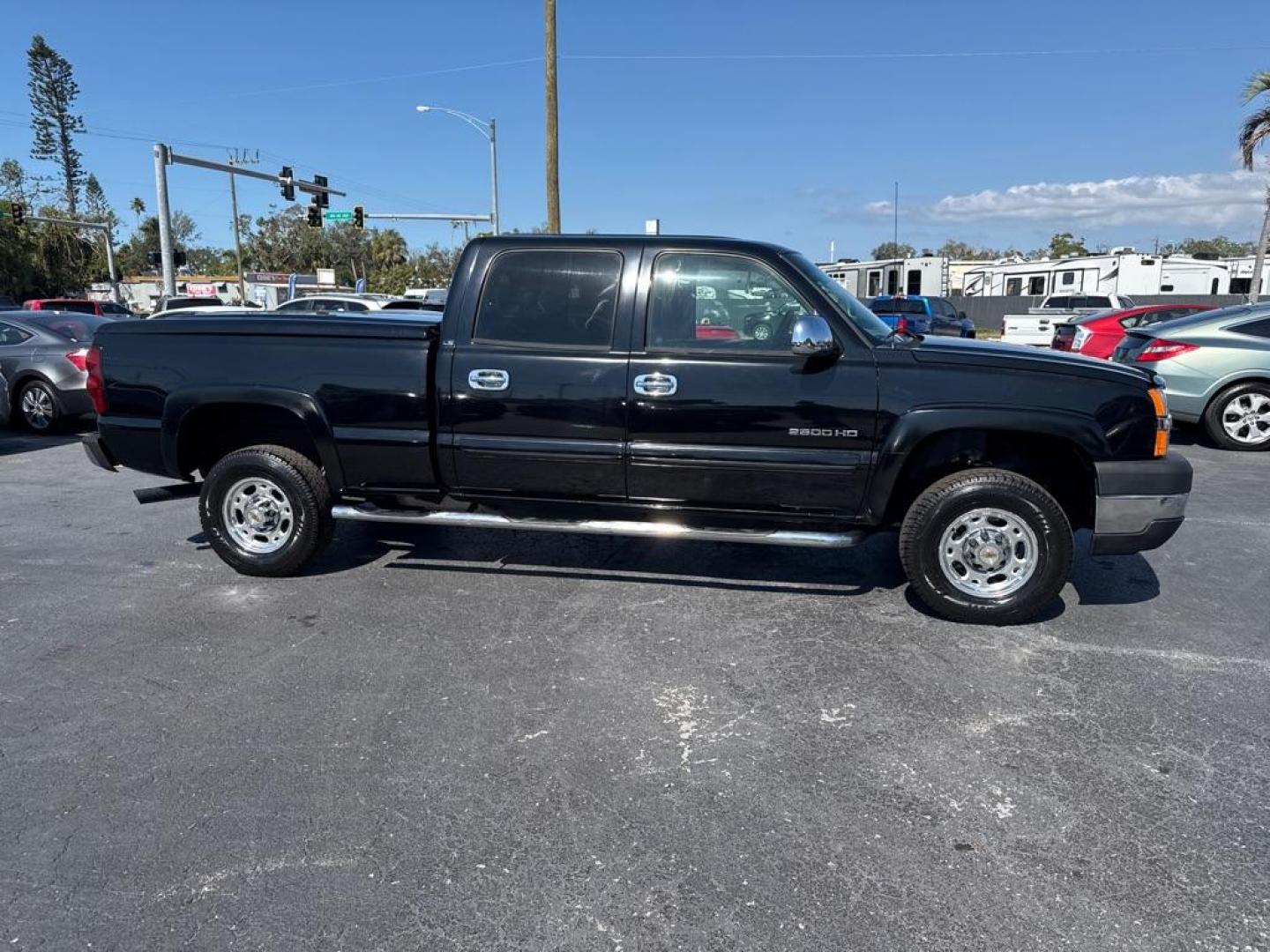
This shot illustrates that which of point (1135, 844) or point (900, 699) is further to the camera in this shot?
point (900, 699)

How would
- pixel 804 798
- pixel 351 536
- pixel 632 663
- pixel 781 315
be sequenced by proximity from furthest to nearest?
1. pixel 351 536
2. pixel 781 315
3. pixel 632 663
4. pixel 804 798

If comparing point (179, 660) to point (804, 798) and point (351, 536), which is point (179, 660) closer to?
point (351, 536)

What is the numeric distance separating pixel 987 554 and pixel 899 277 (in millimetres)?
31384

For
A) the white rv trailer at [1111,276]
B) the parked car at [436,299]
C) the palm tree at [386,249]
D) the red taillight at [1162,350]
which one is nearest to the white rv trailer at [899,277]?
the white rv trailer at [1111,276]

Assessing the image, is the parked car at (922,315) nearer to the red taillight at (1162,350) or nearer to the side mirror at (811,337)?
the red taillight at (1162,350)

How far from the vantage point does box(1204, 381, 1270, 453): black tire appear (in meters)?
9.26

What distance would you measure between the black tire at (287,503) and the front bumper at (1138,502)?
4.20 m

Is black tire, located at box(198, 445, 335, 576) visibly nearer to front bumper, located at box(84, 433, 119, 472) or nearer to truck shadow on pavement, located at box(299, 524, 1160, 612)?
truck shadow on pavement, located at box(299, 524, 1160, 612)

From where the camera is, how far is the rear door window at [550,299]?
4.69 meters

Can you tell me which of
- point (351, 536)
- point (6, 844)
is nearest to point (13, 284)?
point (351, 536)

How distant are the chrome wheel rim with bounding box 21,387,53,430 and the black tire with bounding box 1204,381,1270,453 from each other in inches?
522

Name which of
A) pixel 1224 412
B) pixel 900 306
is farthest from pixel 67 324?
pixel 900 306

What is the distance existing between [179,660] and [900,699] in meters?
3.29

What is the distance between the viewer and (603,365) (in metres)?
4.60
